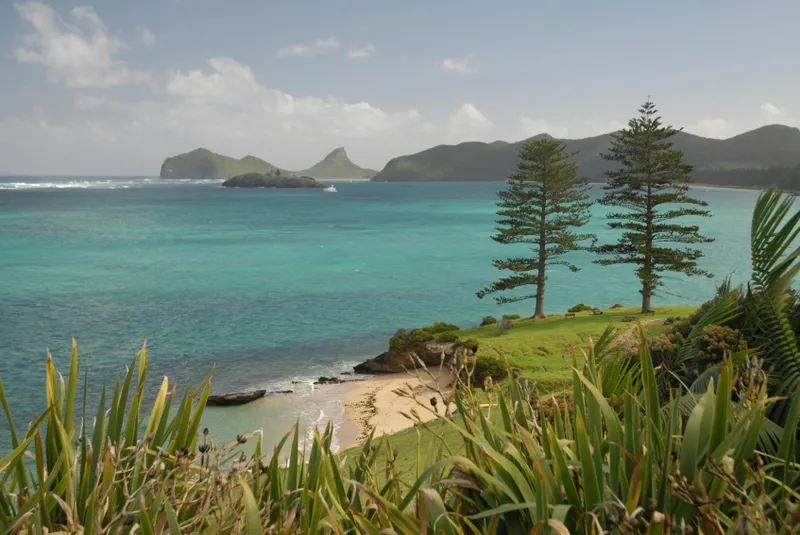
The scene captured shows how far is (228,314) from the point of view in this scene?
105 feet

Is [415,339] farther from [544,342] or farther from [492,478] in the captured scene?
[492,478]

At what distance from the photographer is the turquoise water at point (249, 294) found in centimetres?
2297

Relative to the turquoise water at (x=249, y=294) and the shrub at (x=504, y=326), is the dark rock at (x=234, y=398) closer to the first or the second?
the turquoise water at (x=249, y=294)

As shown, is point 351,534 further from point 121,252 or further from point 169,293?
point 121,252

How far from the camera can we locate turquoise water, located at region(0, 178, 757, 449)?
75.4ft

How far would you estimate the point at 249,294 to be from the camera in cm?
3744

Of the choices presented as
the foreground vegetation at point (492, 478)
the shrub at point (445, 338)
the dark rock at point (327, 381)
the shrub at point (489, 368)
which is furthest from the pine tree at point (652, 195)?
the foreground vegetation at point (492, 478)

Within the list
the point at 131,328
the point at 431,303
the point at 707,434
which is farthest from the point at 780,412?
the point at 431,303

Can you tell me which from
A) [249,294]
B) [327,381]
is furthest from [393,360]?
[249,294]

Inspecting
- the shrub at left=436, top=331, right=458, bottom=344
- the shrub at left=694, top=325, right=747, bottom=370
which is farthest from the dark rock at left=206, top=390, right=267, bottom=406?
the shrub at left=694, top=325, right=747, bottom=370

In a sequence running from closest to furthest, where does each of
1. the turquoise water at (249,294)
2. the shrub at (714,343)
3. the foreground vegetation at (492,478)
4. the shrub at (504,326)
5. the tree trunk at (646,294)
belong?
1. the foreground vegetation at (492,478)
2. the shrub at (714,343)
3. the turquoise water at (249,294)
4. the shrub at (504,326)
5. the tree trunk at (646,294)

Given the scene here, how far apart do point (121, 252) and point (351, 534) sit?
59.3 meters

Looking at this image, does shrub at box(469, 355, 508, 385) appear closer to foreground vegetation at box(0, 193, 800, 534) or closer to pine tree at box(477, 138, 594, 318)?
pine tree at box(477, 138, 594, 318)

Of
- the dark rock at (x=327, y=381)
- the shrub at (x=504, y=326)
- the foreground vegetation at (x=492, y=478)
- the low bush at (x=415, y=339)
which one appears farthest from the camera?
the shrub at (x=504, y=326)
